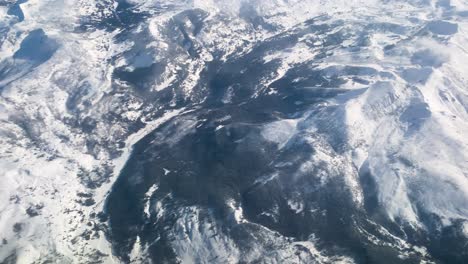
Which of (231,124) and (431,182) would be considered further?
(231,124)

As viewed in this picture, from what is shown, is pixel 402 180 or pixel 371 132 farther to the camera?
pixel 371 132

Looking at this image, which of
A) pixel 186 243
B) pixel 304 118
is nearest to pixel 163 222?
pixel 186 243

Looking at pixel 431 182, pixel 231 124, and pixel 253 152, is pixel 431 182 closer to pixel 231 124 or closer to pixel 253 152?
pixel 253 152

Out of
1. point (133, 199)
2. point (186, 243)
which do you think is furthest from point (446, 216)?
point (133, 199)

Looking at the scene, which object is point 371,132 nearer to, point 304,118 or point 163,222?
point 304,118

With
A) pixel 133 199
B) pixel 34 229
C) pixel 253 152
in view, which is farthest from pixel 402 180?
pixel 34 229

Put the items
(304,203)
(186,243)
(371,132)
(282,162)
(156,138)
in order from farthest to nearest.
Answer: (156,138)
(371,132)
(282,162)
(304,203)
(186,243)

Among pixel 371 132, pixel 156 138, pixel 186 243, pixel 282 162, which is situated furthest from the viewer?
pixel 156 138

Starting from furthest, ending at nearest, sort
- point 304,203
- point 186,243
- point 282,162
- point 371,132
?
1. point 371,132
2. point 282,162
3. point 304,203
4. point 186,243

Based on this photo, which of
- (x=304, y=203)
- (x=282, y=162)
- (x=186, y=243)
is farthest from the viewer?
(x=282, y=162)
